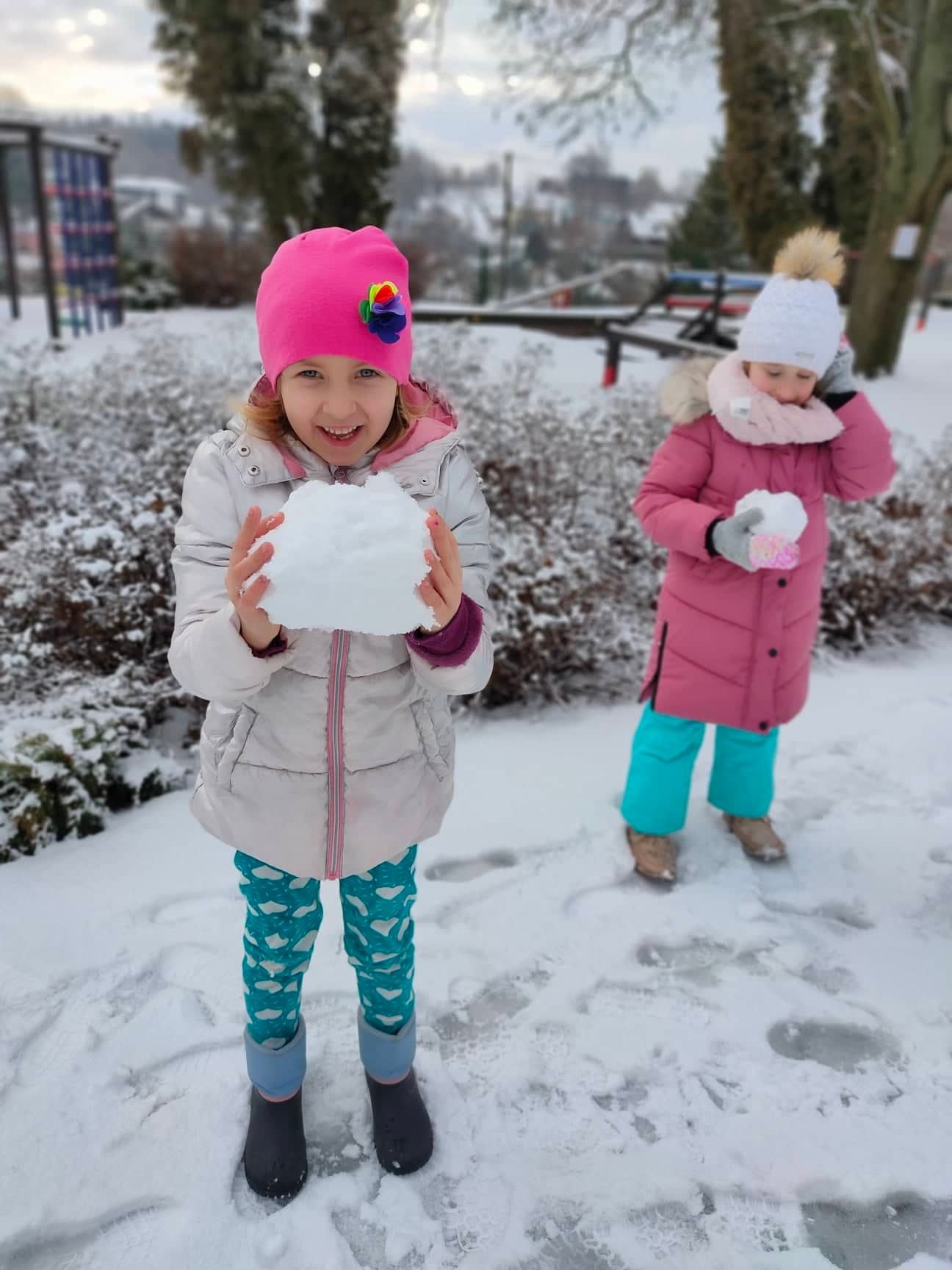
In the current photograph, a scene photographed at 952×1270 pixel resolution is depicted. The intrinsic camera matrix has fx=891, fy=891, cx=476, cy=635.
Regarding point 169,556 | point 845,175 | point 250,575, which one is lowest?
point 169,556

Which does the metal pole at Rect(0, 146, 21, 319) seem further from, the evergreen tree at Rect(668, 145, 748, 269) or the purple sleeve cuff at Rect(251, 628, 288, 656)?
the evergreen tree at Rect(668, 145, 748, 269)

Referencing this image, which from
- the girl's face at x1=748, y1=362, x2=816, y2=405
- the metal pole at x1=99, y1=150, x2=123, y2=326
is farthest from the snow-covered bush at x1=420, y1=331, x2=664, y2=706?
the metal pole at x1=99, y1=150, x2=123, y2=326

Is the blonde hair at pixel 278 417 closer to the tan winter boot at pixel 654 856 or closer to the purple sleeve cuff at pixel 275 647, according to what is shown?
the purple sleeve cuff at pixel 275 647

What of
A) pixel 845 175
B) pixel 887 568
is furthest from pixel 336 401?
pixel 845 175

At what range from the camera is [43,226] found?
31.6ft

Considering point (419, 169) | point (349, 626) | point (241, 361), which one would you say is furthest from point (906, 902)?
point (419, 169)

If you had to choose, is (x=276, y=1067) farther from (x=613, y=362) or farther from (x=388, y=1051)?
(x=613, y=362)

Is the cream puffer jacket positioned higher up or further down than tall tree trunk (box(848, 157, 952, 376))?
further down

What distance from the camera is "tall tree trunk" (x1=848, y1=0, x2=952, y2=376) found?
880 centimetres

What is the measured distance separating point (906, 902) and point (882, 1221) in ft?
3.58

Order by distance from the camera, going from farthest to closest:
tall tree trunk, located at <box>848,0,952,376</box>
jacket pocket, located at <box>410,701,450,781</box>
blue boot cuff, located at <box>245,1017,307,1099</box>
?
tall tree trunk, located at <box>848,0,952,376</box> < blue boot cuff, located at <box>245,1017,307,1099</box> < jacket pocket, located at <box>410,701,450,781</box>

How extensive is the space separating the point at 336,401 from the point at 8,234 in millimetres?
10454

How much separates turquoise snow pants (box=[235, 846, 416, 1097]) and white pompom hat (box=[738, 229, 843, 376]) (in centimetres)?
151

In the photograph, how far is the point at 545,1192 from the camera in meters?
1.71
